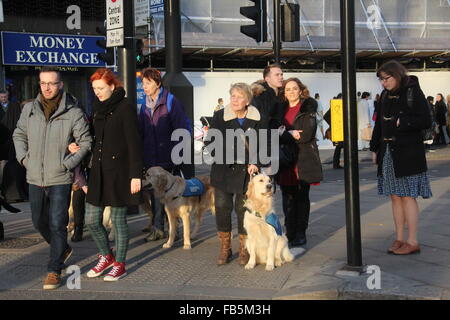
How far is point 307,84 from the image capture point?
24094 mm

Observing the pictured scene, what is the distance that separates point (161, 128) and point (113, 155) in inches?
67.5

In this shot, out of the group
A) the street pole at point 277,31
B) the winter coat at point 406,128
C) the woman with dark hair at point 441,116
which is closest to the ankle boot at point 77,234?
the winter coat at point 406,128

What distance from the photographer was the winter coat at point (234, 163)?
6.93 metres

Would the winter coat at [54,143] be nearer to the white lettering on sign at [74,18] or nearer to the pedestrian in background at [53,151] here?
the pedestrian in background at [53,151]

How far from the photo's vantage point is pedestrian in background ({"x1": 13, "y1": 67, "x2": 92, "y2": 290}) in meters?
6.32

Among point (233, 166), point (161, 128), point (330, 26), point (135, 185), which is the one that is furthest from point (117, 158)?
point (330, 26)

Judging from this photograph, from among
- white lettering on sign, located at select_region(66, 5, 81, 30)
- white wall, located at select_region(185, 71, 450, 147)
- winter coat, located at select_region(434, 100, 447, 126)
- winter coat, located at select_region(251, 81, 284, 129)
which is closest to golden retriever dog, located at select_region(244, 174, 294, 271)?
winter coat, located at select_region(251, 81, 284, 129)

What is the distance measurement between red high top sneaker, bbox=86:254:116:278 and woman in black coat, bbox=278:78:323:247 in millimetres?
2036

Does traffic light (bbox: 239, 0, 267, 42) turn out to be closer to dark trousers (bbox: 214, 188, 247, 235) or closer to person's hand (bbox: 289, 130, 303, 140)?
person's hand (bbox: 289, 130, 303, 140)

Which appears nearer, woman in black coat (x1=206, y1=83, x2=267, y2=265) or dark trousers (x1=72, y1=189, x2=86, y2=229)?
woman in black coat (x1=206, y1=83, x2=267, y2=265)

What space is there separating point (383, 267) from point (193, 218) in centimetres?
256

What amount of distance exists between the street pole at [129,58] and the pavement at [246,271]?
185 cm

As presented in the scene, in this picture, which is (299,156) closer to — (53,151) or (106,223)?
(106,223)

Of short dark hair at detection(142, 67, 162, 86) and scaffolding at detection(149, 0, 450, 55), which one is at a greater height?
scaffolding at detection(149, 0, 450, 55)
